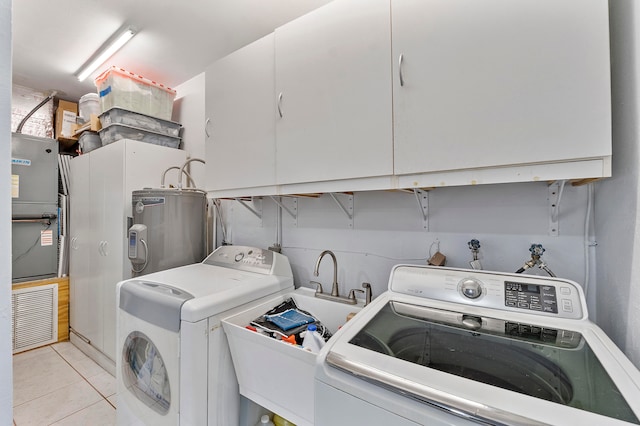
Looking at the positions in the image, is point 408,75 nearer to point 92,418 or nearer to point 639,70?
point 639,70

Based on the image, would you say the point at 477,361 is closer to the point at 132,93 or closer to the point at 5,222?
the point at 5,222

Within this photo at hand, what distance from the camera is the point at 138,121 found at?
2.39m

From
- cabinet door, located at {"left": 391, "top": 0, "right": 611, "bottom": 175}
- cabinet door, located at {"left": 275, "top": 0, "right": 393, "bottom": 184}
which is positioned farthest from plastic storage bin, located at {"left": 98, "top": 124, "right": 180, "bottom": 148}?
cabinet door, located at {"left": 391, "top": 0, "right": 611, "bottom": 175}

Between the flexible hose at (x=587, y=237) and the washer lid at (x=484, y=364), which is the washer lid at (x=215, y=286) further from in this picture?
the flexible hose at (x=587, y=237)

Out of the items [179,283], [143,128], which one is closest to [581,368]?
[179,283]

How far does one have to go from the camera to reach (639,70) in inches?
31.3

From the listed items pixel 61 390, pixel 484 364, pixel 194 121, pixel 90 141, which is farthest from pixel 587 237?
pixel 90 141

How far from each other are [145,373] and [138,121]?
2.03m

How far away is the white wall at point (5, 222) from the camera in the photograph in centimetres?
50

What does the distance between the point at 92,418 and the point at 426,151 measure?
269cm

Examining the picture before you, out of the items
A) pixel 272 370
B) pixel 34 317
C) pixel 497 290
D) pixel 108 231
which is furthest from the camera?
pixel 34 317

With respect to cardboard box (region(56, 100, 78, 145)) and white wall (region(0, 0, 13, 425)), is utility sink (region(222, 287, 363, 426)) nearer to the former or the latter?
white wall (region(0, 0, 13, 425))

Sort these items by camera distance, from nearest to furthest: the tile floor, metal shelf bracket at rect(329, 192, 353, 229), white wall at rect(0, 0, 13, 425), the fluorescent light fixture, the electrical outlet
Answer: white wall at rect(0, 0, 13, 425)
the electrical outlet
metal shelf bracket at rect(329, 192, 353, 229)
the tile floor
the fluorescent light fixture

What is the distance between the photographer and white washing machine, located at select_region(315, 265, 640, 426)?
58cm
